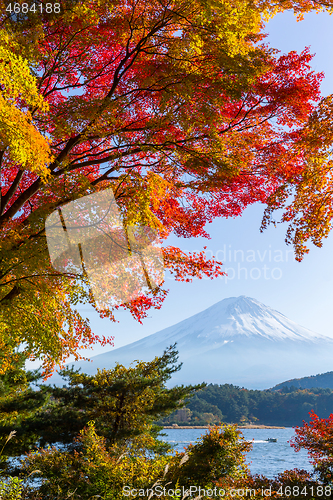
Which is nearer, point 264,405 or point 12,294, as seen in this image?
point 12,294

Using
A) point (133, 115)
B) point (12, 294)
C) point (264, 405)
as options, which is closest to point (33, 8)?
point (133, 115)

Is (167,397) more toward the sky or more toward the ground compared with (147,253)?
more toward the ground

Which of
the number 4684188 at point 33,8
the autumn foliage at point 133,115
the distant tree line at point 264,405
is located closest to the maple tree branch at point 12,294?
the autumn foliage at point 133,115

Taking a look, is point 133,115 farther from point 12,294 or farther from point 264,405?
point 264,405

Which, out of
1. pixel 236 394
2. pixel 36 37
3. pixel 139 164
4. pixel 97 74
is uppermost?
pixel 97 74

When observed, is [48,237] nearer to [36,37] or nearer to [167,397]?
[36,37]

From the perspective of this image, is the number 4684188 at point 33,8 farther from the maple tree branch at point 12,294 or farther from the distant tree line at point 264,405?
the distant tree line at point 264,405

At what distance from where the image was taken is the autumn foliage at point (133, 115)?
4.10 m

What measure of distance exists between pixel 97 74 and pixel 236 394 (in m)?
58.6

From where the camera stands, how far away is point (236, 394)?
54875 millimetres

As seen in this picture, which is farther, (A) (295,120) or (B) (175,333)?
(B) (175,333)

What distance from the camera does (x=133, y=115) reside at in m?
5.44

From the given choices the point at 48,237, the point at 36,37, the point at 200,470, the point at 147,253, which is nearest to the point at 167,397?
the point at 200,470

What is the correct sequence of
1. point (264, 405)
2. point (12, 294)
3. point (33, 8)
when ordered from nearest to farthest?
point (33, 8) < point (12, 294) < point (264, 405)
